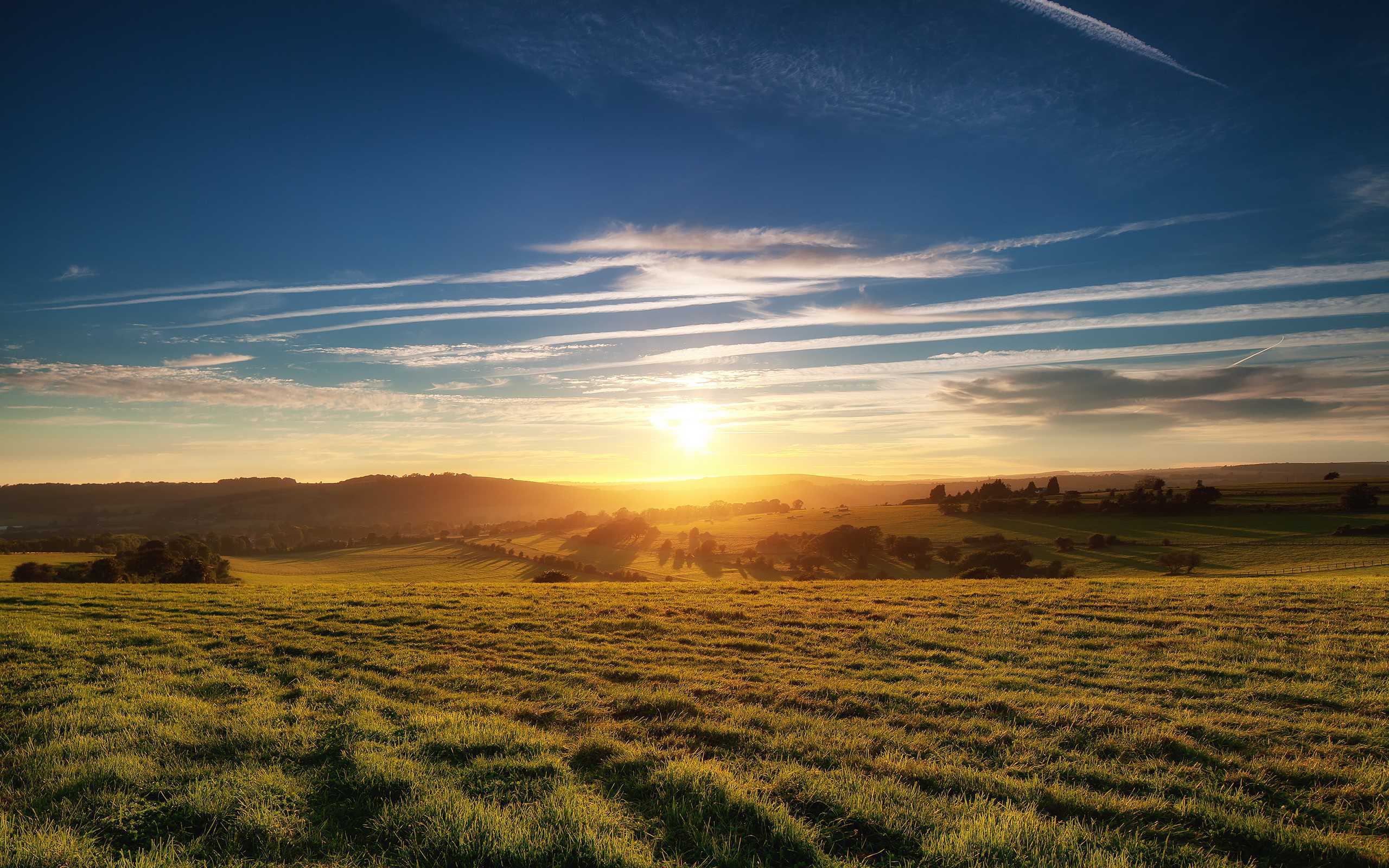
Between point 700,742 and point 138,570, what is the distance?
209 feet

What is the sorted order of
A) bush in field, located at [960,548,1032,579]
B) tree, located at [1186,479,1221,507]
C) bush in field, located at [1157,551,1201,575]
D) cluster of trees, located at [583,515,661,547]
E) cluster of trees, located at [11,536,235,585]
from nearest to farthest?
cluster of trees, located at [11,536,235,585]
bush in field, located at [1157,551,1201,575]
bush in field, located at [960,548,1032,579]
tree, located at [1186,479,1221,507]
cluster of trees, located at [583,515,661,547]

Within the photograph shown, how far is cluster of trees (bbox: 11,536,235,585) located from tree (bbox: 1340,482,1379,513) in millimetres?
121395

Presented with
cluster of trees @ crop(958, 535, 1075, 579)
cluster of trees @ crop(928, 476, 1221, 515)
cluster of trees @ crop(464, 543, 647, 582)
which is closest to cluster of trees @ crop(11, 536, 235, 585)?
cluster of trees @ crop(464, 543, 647, 582)

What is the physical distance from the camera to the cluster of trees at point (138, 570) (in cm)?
4641

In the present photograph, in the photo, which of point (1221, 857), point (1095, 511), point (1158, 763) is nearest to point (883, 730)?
point (1158, 763)

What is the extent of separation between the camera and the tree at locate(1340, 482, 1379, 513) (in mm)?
73062

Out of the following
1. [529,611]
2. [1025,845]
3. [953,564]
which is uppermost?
[1025,845]

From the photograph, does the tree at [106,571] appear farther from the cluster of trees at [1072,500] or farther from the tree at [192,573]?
the cluster of trees at [1072,500]

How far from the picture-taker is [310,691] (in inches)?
412

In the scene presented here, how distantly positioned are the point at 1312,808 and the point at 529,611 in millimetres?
17788

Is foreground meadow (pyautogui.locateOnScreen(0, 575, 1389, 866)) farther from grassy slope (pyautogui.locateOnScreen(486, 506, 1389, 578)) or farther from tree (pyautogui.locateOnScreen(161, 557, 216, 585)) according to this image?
grassy slope (pyautogui.locateOnScreen(486, 506, 1389, 578))

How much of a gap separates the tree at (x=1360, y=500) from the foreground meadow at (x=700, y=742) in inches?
3308

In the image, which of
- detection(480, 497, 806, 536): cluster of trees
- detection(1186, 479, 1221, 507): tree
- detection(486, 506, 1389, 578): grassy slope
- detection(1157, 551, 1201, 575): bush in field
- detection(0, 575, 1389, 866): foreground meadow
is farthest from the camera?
detection(480, 497, 806, 536): cluster of trees

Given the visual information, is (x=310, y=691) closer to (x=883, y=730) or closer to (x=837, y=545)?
(x=883, y=730)
